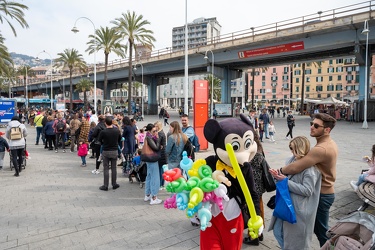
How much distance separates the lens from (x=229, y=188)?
9.41 ft

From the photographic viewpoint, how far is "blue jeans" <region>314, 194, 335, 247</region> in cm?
341

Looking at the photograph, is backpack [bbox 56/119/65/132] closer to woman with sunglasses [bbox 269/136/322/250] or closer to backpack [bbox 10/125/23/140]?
backpack [bbox 10/125/23/140]

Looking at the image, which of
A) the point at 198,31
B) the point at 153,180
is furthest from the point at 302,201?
the point at 198,31

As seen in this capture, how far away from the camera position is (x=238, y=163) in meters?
2.80

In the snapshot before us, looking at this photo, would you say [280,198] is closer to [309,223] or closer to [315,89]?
[309,223]

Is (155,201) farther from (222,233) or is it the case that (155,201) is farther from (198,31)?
(198,31)

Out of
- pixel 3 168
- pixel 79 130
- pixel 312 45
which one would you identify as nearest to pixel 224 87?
pixel 312 45

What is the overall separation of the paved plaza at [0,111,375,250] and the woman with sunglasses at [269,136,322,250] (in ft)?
2.65

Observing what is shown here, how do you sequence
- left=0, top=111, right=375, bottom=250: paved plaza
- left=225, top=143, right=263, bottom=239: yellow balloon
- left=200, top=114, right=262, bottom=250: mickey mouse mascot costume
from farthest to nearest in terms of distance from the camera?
left=0, top=111, right=375, bottom=250: paved plaza < left=200, top=114, right=262, bottom=250: mickey mouse mascot costume < left=225, top=143, right=263, bottom=239: yellow balloon

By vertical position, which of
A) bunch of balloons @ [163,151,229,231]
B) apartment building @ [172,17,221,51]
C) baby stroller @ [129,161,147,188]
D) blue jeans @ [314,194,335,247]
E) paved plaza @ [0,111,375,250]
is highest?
apartment building @ [172,17,221,51]

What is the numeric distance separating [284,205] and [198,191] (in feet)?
3.76

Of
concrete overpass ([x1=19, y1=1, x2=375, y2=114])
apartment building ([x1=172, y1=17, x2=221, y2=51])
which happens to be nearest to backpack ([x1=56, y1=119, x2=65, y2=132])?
concrete overpass ([x1=19, y1=1, x2=375, y2=114])

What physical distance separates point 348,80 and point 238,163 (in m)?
78.0

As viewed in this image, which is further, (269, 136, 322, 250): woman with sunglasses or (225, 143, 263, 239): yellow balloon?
(269, 136, 322, 250): woman with sunglasses
